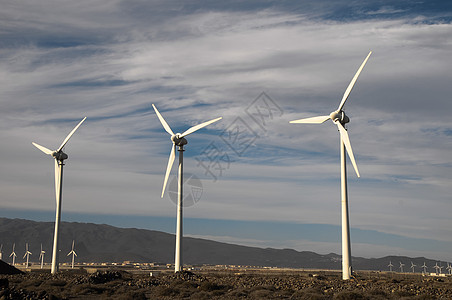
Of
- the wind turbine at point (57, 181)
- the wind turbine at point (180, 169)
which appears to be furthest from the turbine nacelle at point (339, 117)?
the wind turbine at point (57, 181)

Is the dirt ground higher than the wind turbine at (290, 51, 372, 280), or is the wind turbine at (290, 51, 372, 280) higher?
the wind turbine at (290, 51, 372, 280)

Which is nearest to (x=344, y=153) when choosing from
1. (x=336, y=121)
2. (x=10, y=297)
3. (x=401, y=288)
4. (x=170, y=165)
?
(x=336, y=121)

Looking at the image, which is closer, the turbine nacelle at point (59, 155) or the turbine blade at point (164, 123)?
the turbine blade at point (164, 123)

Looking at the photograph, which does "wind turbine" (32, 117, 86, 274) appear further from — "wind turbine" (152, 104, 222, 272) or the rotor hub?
"wind turbine" (152, 104, 222, 272)

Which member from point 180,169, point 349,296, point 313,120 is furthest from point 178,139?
point 349,296

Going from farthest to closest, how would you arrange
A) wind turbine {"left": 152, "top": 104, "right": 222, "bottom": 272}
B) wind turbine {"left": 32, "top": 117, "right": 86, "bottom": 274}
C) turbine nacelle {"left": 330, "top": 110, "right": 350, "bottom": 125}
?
wind turbine {"left": 32, "top": 117, "right": 86, "bottom": 274}, wind turbine {"left": 152, "top": 104, "right": 222, "bottom": 272}, turbine nacelle {"left": 330, "top": 110, "right": 350, "bottom": 125}

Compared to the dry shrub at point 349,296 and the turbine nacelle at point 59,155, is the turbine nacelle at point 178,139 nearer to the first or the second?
the turbine nacelle at point 59,155

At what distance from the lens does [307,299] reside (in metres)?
47.8

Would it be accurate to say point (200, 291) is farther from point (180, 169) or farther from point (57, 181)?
point (57, 181)

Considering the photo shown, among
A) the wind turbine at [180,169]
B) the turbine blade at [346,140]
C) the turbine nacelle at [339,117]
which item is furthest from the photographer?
the wind turbine at [180,169]

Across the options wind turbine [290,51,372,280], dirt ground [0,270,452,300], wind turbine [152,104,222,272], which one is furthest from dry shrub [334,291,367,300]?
wind turbine [152,104,222,272]

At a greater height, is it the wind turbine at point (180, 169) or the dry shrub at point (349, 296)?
the wind turbine at point (180, 169)

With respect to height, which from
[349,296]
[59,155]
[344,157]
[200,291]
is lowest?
[200,291]

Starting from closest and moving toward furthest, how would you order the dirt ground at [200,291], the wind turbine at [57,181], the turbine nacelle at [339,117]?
the dirt ground at [200,291] → the turbine nacelle at [339,117] → the wind turbine at [57,181]
